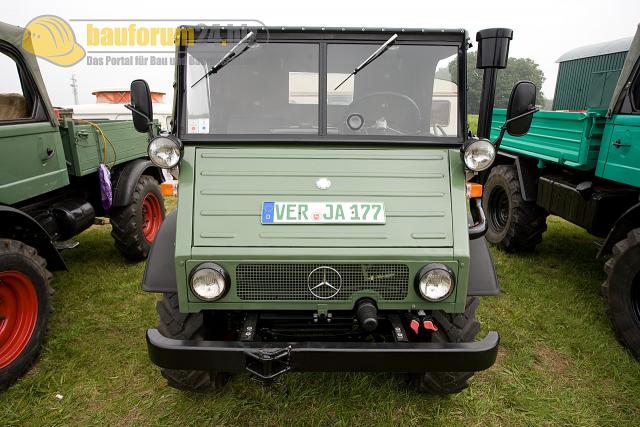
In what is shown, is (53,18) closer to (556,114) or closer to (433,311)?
(433,311)

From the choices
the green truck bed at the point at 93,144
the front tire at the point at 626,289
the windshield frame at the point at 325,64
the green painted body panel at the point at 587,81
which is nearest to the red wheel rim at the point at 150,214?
the green truck bed at the point at 93,144

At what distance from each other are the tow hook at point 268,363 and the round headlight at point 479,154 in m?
1.42

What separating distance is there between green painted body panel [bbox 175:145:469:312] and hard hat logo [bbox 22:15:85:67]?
2.24m

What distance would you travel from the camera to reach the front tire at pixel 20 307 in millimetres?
2787

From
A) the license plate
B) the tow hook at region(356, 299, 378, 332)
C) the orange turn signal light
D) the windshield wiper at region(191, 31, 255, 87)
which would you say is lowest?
the tow hook at region(356, 299, 378, 332)

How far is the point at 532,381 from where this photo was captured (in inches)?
116

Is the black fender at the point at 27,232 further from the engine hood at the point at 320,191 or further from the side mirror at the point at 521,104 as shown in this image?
the side mirror at the point at 521,104

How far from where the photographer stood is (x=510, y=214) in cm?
502

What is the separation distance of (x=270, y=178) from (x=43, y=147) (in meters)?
2.38

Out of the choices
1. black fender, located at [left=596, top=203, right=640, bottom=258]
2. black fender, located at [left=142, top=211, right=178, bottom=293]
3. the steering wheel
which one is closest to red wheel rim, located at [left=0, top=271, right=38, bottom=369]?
black fender, located at [left=142, top=211, right=178, bottom=293]

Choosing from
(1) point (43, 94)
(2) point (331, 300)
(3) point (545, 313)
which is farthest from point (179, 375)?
(3) point (545, 313)

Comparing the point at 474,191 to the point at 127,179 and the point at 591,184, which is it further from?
the point at 127,179

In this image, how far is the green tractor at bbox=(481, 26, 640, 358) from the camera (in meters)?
3.24

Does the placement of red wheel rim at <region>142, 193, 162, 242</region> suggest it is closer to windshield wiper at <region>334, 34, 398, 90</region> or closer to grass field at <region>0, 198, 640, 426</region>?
grass field at <region>0, 198, 640, 426</region>
